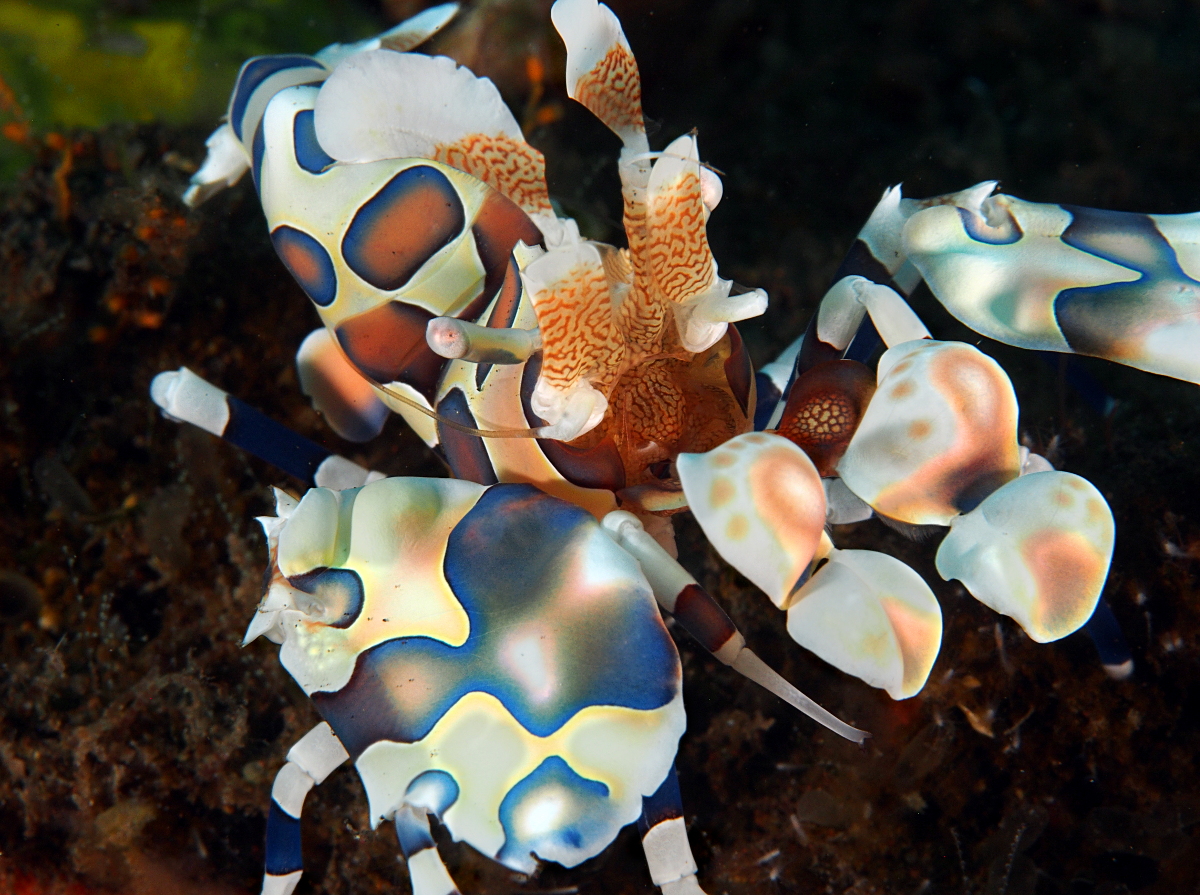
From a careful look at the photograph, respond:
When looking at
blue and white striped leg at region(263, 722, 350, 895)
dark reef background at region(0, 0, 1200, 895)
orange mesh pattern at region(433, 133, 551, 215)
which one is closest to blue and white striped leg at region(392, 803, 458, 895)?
blue and white striped leg at region(263, 722, 350, 895)

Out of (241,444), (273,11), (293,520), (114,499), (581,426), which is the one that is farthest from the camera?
(273,11)

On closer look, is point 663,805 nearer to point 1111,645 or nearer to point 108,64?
point 1111,645

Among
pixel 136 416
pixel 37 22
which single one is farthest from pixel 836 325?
pixel 37 22

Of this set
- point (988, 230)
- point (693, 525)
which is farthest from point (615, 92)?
point (693, 525)

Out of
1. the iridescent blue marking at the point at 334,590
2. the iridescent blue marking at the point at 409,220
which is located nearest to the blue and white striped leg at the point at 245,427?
the iridescent blue marking at the point at 409,220

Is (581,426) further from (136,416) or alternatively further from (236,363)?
(136,416)

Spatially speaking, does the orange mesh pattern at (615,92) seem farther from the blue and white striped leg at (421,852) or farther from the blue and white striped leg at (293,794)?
the blue and white striped leg at (293,794)

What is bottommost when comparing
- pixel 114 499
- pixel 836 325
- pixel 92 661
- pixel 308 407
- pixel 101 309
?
pixel 92 661
